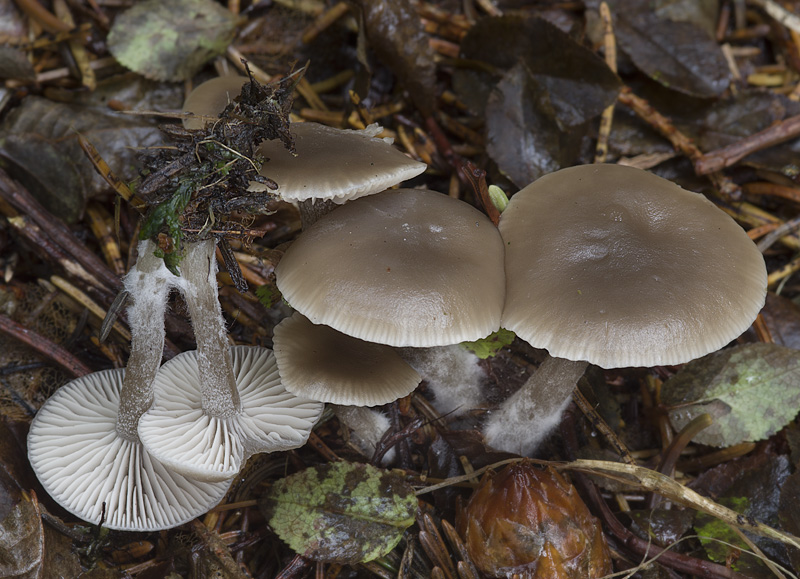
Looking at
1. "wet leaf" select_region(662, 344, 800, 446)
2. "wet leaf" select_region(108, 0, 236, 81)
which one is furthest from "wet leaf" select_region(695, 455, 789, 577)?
"wet leaf" select_region(108, 0, 236, 81)

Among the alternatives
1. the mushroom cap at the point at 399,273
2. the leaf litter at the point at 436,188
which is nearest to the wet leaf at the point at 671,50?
the leaf litter at the point at 436,188

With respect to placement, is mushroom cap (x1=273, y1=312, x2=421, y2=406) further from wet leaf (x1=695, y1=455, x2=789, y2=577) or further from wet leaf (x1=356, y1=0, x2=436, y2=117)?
wet leaf (x1=356, y1=0, x2=436, y2=117)

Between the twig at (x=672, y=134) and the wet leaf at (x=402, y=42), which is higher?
the wet leaf at (x=402, y=42)

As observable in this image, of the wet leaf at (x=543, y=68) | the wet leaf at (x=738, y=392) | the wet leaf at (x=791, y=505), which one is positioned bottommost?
the wet leaf at (x=791, y=505)

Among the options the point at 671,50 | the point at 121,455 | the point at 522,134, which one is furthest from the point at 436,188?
the point at 121,455

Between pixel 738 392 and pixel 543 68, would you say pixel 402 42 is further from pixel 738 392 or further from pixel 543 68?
pixel 738 392

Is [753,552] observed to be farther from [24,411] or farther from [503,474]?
[24,411]

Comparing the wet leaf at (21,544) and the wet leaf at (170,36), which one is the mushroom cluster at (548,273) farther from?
the wet leaf at (170,36)

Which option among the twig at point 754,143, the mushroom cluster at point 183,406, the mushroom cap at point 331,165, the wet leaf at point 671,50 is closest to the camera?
the mushroom cap at point 331,165
